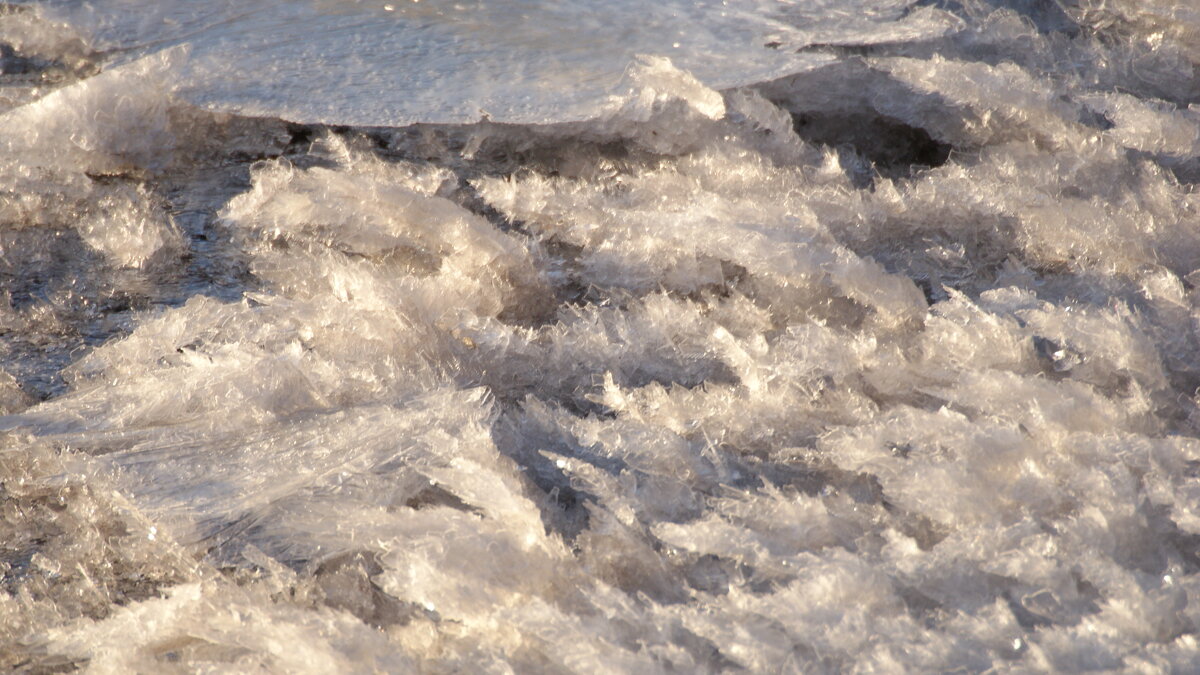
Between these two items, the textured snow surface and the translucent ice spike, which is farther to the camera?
the translucent ice spike

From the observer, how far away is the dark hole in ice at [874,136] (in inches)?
47.7

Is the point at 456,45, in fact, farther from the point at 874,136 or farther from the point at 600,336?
the point at 874,136

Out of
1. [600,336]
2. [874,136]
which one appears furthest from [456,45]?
[874,136]

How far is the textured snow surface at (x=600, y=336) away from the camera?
2.51 feet

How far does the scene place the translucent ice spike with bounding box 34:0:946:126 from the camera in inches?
45.6

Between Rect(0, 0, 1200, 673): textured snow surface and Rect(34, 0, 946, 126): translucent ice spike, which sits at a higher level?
Rect(34, 0, 946, 126): translucent ice spike

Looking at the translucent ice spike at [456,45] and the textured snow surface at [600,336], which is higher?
the translucent ice spike at [456,45]

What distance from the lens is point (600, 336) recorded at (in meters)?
1.01

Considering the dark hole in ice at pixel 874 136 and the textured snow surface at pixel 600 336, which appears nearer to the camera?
the textured snow surface at pixel 600 336

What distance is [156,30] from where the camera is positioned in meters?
1.20

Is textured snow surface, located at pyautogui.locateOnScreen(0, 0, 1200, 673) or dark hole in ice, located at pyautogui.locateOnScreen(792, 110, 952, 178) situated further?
dark hole in ice, located at pyautogui.locateOnScreen(792, 110, 952, 178)

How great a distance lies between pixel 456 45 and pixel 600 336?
485mm

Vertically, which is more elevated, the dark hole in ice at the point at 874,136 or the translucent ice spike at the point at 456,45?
the translucent ice spike at the point at 456,45

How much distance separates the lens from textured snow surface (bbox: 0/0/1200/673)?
76cm
